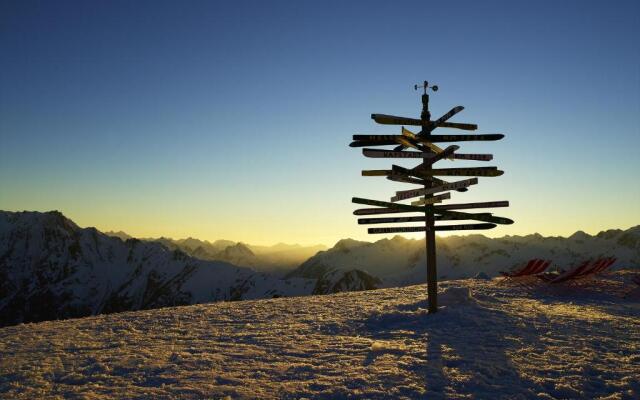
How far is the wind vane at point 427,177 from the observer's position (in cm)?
1107

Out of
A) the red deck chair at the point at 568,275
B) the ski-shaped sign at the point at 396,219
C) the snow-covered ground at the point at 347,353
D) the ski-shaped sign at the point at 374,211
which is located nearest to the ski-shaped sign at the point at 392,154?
the ski-shaped sign at the point at 374,211

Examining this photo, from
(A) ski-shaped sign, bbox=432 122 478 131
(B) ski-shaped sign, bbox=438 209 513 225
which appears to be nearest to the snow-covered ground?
(B) ski-shaped sign, bbox=438 209 513 225

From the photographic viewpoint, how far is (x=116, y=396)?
6.73m

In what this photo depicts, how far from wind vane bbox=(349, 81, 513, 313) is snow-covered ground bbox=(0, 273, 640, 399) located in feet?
7.27

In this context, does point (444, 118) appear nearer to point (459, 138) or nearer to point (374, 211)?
point (459, 138)

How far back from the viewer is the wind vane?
11.1 metres

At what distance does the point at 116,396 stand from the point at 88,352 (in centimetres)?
326

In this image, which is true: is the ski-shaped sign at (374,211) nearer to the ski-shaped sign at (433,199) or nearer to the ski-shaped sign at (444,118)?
the ski-shaped sign at (433,199)

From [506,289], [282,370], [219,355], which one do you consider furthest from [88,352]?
[506,289]

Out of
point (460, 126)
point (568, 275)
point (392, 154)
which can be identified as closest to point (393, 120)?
point (392, 154)

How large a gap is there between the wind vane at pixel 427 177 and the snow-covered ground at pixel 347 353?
7.27 feet

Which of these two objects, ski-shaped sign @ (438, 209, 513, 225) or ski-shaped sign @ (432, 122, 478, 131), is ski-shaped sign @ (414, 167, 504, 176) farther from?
ski-shaped sign @ (432, 122, 478, 131)

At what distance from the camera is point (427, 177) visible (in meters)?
11.5

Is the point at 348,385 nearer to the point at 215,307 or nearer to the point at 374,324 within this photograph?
the point at 374,324
